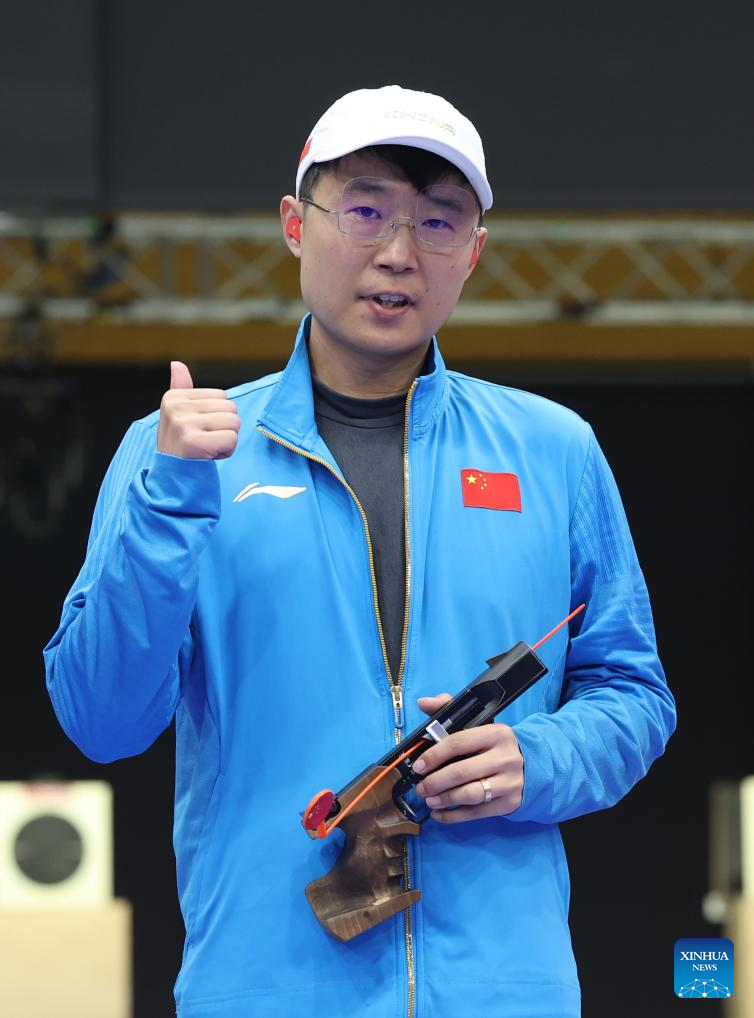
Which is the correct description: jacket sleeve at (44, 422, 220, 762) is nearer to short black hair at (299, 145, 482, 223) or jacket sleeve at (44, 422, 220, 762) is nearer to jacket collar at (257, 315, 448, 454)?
jacket collar at (257, 315, 448, 454)

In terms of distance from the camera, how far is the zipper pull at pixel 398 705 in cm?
133

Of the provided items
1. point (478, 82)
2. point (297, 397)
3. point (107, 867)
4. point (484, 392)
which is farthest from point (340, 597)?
point (107, 867)

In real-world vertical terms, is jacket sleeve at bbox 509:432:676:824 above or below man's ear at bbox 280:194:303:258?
below

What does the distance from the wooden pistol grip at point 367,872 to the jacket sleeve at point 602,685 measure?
4.9 inches

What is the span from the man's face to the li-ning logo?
0.05 m

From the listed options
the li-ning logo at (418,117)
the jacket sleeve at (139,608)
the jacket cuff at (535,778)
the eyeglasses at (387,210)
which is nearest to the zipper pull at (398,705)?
the jacket cuff at (535,778)

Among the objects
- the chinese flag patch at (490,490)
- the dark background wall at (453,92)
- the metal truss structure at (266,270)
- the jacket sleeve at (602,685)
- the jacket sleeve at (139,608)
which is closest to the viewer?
the jacket sleeve at (139,608)

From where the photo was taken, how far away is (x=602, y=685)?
1.44 meters

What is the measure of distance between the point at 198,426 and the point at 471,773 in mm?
407

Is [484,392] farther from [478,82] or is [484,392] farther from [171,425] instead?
[478,82]

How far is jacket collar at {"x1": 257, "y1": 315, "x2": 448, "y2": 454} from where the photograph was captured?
4.63ft

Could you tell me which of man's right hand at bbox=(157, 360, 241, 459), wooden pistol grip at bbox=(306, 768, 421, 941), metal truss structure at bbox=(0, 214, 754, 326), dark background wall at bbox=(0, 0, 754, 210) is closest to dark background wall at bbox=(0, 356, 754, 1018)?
metal truss structure at bbox=(0, 214, 754, 326)

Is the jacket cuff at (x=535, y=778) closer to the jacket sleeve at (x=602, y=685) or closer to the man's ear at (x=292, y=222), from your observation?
the jacket sleeve at (x=602, y=685)

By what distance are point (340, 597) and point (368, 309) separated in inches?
12.2
